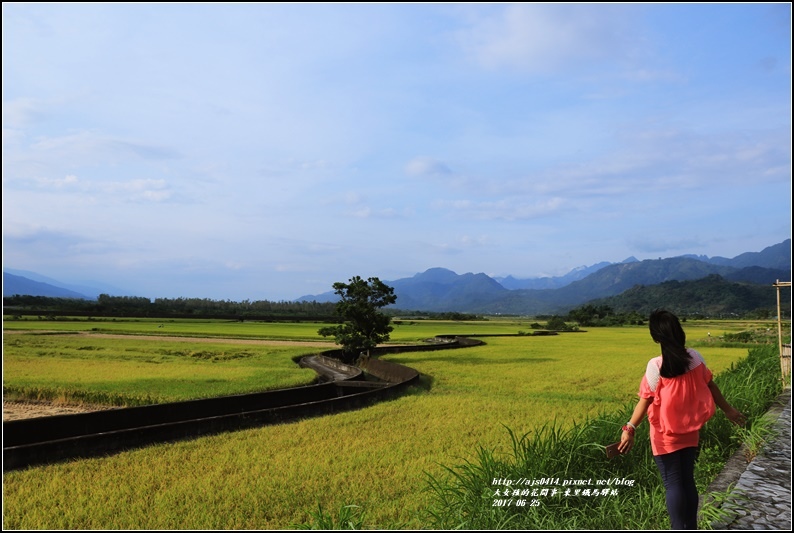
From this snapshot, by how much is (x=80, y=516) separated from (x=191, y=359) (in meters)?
19.8

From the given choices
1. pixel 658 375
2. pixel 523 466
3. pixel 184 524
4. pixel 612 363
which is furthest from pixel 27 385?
pixel 612 363

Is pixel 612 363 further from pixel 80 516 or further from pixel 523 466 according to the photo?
pixel 80 516

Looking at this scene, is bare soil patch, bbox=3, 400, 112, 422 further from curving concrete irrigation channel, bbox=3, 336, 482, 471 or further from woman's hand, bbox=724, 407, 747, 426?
woman's hand, bbox=724, 407, 747, 426

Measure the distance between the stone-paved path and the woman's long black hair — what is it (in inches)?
53.9

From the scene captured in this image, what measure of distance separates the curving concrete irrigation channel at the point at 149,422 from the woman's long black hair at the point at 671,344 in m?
8.14

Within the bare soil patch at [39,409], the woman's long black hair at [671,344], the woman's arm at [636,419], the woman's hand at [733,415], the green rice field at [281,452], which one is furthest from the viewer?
the bare soil patch at [39,409]

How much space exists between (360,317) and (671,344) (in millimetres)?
22046

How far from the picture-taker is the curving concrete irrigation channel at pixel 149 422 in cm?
804

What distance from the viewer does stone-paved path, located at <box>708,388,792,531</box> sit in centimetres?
424

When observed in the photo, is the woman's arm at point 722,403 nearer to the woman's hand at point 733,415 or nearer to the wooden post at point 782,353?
the woman's hand at point 733,415

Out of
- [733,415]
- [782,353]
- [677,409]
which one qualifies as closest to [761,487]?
[733,415]

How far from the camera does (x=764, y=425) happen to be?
7426mm

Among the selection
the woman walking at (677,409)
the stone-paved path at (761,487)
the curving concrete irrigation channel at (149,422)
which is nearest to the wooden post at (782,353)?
the stone-paved path at (761,487)

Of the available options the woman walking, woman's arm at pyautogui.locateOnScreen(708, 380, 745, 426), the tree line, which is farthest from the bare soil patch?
the tree line
